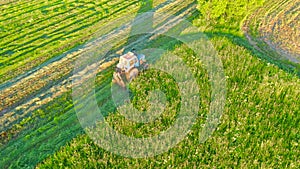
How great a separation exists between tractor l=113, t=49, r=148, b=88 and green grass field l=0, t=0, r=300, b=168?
43 centimetres

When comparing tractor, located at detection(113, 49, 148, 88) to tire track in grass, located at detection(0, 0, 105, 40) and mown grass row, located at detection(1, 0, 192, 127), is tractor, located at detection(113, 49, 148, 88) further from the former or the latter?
tire track in grass, located at detection(0, 0, 105, 40)

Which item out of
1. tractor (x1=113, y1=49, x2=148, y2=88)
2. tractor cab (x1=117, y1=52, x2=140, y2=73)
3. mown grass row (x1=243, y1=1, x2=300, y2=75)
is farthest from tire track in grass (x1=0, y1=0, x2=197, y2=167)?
mown grass row (x1=243, y1=1, x2=300, y2=75)

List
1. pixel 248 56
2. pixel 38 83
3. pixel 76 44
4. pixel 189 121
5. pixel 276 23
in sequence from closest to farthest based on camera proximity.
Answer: pixel 189 121, pixel 38 83, pixel 248 56, pixel 76 44, pixel 276 23

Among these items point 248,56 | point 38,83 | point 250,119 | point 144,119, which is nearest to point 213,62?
point 248,56

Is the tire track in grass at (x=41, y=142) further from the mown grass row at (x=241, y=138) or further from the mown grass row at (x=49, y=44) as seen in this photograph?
the mown grass row at (x=49, y=44)

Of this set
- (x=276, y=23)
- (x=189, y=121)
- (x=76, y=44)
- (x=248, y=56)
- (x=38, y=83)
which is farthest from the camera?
(x=276, y=23)

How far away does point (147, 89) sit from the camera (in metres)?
17.2

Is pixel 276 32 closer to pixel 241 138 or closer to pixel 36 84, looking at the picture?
pixel 241 138

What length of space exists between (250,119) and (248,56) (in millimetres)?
5333

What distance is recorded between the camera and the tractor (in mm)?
17125

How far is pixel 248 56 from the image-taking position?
19438mm

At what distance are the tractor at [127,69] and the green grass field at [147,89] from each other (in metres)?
0.43

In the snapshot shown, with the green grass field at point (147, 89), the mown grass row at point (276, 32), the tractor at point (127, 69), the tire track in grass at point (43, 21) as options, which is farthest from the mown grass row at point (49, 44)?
the mown grass row at point (276, 32)

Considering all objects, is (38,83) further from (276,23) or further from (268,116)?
(276,23)
